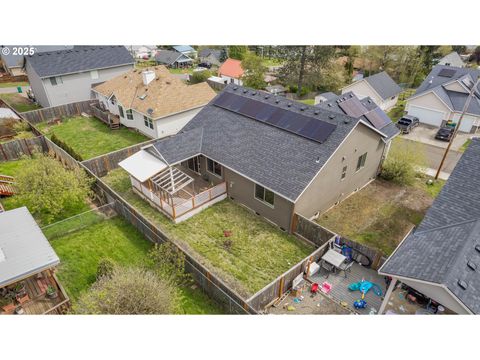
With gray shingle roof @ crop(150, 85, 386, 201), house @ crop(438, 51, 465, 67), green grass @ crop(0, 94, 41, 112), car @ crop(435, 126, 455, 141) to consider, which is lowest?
green grass @ crop(0, 94, 41, 112)

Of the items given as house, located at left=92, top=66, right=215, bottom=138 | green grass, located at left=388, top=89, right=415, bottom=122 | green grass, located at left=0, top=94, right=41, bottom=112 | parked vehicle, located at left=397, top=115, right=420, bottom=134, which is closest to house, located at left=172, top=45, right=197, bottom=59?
green grass, located at left=0, top=94, right=41, bottom=112

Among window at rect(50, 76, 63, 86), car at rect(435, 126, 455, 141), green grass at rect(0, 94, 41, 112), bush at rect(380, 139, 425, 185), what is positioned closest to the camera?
bush at rect(380, 139, 425, 185)

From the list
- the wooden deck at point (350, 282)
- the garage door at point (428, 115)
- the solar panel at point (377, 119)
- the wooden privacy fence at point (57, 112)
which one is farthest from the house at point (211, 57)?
the wooden deck at point (350, 282)

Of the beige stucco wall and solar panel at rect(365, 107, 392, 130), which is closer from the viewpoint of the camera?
the beige stucco wall

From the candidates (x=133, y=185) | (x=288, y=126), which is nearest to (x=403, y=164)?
(x=288, y=126)

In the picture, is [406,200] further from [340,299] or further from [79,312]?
[79,312]

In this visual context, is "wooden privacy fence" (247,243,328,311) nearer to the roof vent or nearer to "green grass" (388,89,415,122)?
the roof vent

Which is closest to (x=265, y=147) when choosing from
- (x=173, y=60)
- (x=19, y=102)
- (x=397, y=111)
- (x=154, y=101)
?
(x=154, y=101)

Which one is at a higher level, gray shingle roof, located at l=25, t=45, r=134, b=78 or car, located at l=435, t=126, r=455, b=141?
gray shingle roof, located at l=25, t=45, r=134, b=78

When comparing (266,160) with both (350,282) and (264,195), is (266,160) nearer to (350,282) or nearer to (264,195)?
(264,195)
